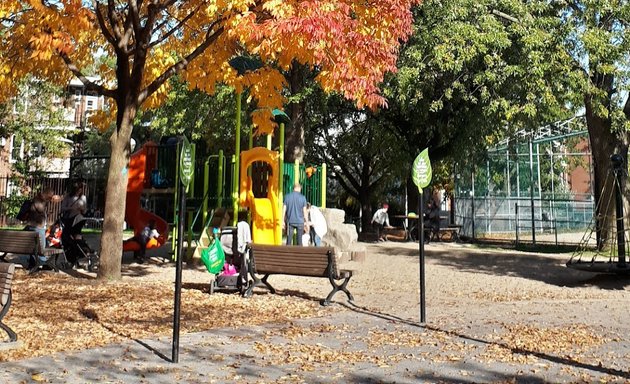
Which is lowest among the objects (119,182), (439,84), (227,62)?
(119,182)

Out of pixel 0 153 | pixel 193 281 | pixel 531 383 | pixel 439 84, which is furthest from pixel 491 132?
pixel 0 153

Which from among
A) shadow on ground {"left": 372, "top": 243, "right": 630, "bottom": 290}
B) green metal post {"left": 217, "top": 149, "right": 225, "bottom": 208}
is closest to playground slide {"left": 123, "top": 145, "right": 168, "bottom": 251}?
green metal post {"left": 217, "top": 149, "right": 225, "bottom": 208}

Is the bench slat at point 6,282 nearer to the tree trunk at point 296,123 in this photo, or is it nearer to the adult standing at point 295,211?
the adult standing at point 295,211

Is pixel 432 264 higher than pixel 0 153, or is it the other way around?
pixel 0 153

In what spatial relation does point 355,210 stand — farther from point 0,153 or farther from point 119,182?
point 119,182

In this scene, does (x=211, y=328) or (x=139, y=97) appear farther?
(x=139, y=97)

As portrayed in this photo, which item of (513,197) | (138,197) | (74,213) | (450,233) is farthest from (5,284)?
(513,197)

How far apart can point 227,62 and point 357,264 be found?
20.2 ft

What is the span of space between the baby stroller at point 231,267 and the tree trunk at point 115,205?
6.29 ft

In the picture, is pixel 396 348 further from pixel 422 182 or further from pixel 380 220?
pixel 380 220

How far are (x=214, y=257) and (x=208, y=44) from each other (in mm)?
4238

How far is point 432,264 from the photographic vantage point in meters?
15.5

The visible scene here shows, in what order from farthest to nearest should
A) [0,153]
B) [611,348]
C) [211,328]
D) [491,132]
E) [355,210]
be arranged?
[355,210], [0,153], [491,132], [211,328], [611,348]

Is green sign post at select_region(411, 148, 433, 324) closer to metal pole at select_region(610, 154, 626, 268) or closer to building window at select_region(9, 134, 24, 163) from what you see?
metal pole at select_region(610, 154, 626, 268)
